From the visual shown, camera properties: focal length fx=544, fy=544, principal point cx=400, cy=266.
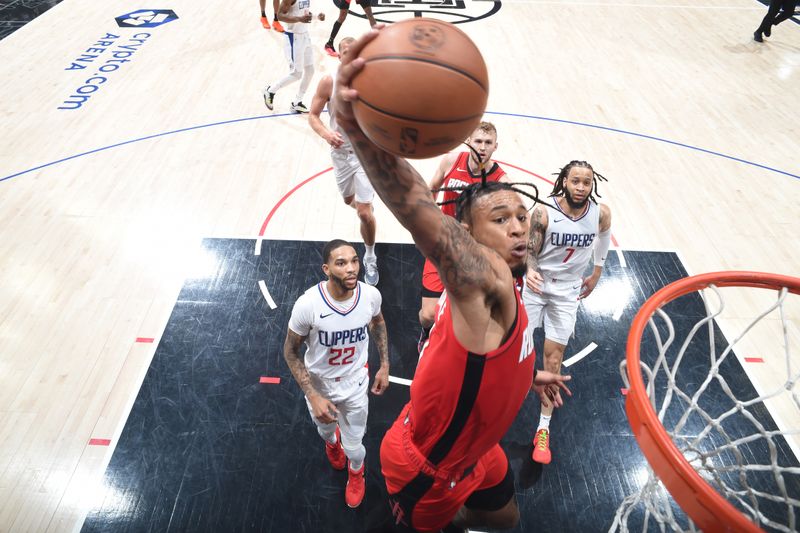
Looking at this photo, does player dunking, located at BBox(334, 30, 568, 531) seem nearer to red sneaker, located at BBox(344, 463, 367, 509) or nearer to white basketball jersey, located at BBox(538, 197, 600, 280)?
red sneaker, located at BBox(344, 463, 367, 509)

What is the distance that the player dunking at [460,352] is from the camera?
5.59 ft

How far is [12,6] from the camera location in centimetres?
1114

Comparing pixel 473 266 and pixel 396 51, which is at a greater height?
pixel 396 51

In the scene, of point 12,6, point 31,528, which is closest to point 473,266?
point 31,528

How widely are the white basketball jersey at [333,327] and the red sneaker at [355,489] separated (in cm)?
70

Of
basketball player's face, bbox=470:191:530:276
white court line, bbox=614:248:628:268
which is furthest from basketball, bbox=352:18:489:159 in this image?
white court line, bbox=614:248:628:268

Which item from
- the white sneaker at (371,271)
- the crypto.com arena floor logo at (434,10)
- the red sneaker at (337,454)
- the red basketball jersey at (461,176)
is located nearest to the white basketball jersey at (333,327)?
the red sneaker at (337,454)

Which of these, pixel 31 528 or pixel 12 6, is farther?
pixel 12 6

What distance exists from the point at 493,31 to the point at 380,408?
8.68 meters

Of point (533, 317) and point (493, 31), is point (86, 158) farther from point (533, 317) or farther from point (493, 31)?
point (493, 31)

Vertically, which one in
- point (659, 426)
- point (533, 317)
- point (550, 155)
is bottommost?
point (550, 155)

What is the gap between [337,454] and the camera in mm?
3596

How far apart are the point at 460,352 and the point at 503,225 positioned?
559 millimetres

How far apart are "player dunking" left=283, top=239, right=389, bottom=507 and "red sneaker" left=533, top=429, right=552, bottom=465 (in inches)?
47.6
